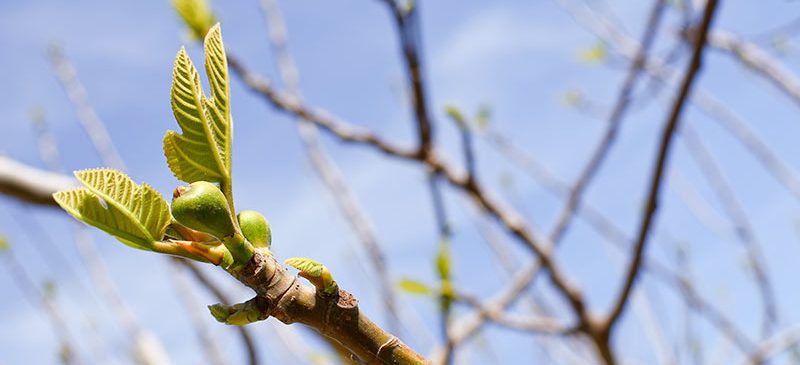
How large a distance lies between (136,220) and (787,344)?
2451mm

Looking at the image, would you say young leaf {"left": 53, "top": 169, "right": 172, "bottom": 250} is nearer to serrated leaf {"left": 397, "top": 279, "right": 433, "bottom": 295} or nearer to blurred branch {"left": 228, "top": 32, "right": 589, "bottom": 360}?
serrated leaf {"left": 397, "top": 279, "right": 433, "bottom": 295}

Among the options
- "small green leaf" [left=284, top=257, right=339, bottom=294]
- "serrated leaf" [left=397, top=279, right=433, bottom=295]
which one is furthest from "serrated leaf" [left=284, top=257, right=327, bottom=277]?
"serrated leaf" [left=397, top=279, right=433, bottom=295]

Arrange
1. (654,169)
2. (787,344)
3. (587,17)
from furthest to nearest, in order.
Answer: (587,17) → (787,344) → (654,169)

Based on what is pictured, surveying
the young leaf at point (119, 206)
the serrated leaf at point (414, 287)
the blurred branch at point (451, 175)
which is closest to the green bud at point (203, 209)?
the young leaf at point (119, 206)

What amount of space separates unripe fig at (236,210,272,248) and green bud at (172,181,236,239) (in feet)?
0.15

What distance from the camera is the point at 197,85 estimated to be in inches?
18.9

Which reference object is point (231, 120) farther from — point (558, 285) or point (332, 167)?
point (332, 167)

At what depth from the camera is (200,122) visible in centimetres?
47

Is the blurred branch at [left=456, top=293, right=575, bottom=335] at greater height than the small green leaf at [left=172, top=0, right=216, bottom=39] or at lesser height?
lesser

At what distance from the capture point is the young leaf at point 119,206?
1.51ft

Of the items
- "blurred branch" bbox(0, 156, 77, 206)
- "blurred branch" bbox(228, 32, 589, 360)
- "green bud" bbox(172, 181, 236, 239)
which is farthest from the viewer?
"blurred branch" bbox(228, 32, 589, 360)

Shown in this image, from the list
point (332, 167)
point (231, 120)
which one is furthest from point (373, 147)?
point (231, 120)

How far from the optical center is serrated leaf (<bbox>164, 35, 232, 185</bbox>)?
472 mm

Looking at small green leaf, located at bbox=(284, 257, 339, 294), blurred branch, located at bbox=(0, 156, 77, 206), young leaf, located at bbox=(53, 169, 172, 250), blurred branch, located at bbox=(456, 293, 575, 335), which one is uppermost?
young leaf, located at bbox=(53, 169, 172, 250)
